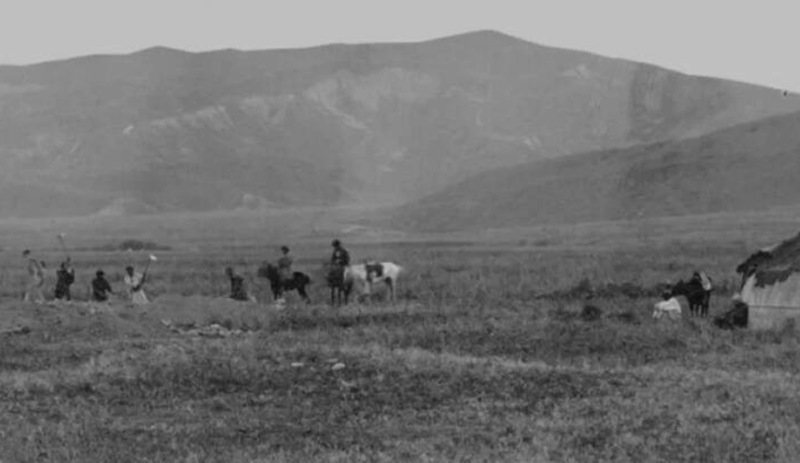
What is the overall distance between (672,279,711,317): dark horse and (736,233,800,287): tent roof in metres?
1.25

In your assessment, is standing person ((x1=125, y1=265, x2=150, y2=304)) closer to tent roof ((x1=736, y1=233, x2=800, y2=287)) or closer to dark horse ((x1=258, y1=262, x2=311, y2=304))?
dark horse ((x1=258, y1=262, x2=311, y2=304))

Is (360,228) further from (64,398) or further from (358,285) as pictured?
(64,398)

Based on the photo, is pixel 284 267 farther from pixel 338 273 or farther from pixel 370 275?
pixel 370 275

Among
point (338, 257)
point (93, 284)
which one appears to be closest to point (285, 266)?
point (338, 257)

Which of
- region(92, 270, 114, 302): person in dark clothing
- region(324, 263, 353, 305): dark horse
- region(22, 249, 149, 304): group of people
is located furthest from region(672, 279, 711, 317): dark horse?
→ region(92, 270, 114, 302): person in dark clothing

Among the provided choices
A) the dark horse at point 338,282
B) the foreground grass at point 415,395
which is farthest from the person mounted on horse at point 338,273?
the foreground grass at point 415,395

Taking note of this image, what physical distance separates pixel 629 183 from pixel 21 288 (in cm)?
8755

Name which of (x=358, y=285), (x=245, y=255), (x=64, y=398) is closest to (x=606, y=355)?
(x=64, y=398)

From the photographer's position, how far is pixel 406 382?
1852 centimetres

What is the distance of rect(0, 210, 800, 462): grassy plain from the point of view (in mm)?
13500

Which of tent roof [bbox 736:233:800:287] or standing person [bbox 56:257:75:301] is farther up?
tent roof [bbox 736:233:800:287]

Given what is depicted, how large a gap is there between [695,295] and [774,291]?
6.96 feet

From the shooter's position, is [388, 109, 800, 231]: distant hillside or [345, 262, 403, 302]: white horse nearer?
[345, 262, 403, 302]: white horse

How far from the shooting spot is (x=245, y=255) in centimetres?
6925
